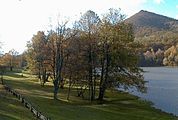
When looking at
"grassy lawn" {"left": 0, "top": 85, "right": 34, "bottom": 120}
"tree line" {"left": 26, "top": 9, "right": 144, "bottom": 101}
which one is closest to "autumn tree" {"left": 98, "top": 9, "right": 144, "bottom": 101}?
"tree line" {"left": 26, "top": 9, "right": 144, "bottom": 101}

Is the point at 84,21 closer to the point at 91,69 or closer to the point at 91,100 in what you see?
the point at 91,69

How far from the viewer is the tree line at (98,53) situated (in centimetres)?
6203

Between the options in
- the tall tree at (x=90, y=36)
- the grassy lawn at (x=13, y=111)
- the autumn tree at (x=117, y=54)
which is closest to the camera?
the grassy lawn at (x=13, y=111)

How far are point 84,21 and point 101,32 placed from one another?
491 cm

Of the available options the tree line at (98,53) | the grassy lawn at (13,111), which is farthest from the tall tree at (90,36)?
the grassy lawn at (13,111)

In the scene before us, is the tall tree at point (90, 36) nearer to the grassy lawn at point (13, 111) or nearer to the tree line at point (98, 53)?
the tree line at point (98, 53)

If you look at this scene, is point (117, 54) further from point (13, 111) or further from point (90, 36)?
point (13, 111)

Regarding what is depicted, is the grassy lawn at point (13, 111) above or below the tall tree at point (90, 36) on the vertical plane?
below

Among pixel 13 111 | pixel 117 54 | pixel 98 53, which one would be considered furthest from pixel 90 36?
pixel 13 111

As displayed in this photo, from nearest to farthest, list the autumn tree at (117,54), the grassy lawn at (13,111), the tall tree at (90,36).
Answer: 1. the grassy lawn at (13,111)
2. the autumn tree at (117,54)
3. the tall tree at (90,36)

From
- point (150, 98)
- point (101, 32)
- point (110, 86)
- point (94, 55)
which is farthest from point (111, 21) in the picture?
point (150, 98)

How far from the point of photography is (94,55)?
64.1m

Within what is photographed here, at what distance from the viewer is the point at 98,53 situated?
63.6 meters

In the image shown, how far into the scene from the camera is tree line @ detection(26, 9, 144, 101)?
62.0 meters
